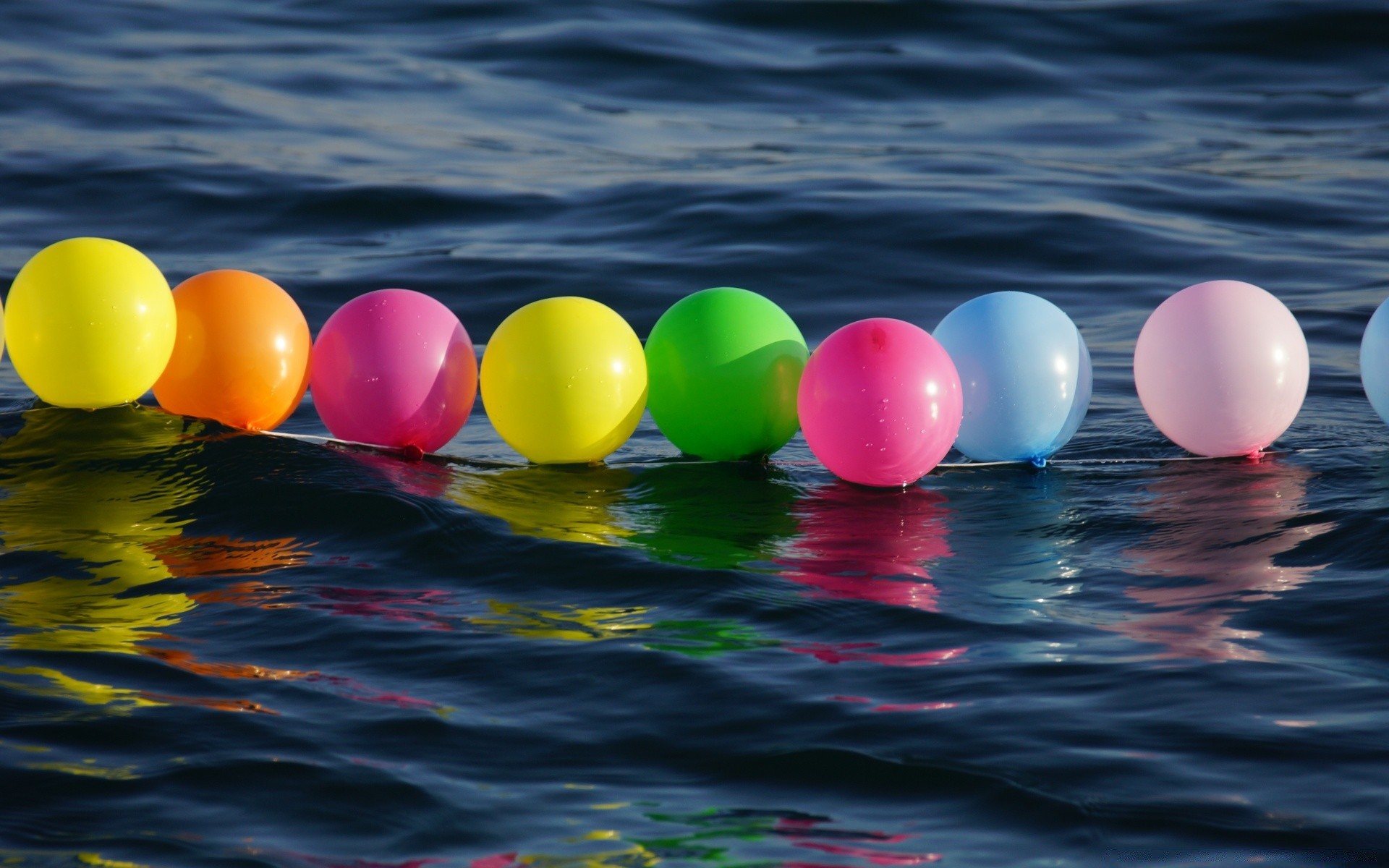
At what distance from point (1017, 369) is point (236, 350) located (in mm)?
3297

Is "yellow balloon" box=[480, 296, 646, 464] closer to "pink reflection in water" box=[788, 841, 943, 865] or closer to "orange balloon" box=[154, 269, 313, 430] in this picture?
"orange balloon" box=[154, 269, 313, 430]

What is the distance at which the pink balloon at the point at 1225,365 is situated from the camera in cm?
594

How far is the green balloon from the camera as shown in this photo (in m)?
5.98

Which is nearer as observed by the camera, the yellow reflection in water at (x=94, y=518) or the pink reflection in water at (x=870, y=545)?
the yellow reflection in water at (x=94, y=518)

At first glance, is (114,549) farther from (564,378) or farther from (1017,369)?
(1017,369)

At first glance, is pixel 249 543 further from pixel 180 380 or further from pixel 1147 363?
pixel 1147 363

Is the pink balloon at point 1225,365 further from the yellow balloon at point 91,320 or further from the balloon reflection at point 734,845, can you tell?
the yellow balloon at point 91,320

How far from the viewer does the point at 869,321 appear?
19.1 feet

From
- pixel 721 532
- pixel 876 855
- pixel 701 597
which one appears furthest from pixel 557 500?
pixel 876 855

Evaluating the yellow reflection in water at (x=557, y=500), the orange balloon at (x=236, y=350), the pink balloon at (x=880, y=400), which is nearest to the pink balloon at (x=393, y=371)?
the orange balloon at (x=236, y=350)

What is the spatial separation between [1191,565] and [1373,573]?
0.59 meters

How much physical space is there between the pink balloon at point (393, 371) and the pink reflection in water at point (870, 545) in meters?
1.59

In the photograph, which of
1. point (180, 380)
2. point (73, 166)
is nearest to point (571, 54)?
point (73, 166)

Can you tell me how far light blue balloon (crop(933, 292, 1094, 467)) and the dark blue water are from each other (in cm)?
26
